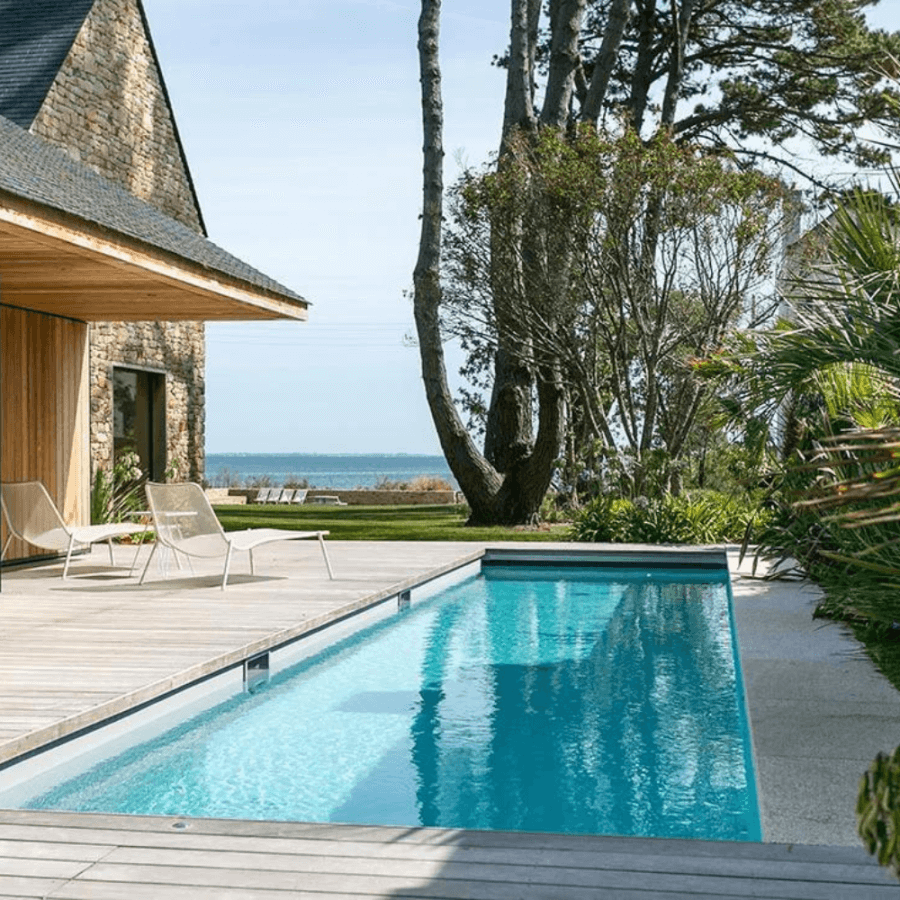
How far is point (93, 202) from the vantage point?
29.6 feet

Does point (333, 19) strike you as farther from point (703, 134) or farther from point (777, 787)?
point (777, 787)

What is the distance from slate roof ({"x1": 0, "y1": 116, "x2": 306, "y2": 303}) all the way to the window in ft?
14.5

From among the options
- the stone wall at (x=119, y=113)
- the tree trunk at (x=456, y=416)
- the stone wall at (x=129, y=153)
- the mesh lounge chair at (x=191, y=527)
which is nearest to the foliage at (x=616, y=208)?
the tree trunk at (x=456, y=416)

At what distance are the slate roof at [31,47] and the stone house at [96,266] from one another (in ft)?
0.08

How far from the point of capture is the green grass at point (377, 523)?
16.7 metres

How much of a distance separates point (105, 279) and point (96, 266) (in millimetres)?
747

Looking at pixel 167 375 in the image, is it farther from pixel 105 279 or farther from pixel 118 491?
pixel 105 279

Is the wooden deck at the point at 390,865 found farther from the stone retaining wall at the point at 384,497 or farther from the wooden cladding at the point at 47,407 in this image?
the stone retaining wall at the point at 384,497

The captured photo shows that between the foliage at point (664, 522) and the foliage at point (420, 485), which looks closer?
the foliage at point (664, 522)

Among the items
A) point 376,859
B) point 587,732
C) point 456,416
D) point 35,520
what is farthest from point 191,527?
Result: point 456,416

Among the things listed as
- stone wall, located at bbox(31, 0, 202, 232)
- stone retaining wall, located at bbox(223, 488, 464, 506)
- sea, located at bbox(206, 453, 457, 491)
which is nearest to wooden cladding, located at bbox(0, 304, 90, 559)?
stone wall, located at bbox(31, 0, 202, 232)

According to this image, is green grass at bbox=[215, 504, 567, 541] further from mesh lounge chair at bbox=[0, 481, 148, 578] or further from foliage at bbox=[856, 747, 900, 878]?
foliage at bbox=[856, 747, 900, 878]

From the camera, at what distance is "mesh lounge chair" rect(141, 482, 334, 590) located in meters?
9.53

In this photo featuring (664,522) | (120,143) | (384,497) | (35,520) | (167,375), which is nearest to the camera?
(35,520)
